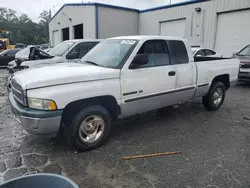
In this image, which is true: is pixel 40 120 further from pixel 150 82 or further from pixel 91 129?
pixel 150 82

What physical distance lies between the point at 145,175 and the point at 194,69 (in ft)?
9.70

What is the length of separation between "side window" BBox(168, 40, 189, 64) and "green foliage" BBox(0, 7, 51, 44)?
5487 cm

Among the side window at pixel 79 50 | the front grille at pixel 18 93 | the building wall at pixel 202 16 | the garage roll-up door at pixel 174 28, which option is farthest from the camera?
the garage roll-up door at pixel 174 28

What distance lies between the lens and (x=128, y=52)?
407 cm

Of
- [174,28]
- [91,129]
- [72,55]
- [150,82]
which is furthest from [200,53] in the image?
[91,129]

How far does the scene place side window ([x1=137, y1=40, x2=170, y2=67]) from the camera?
4.35 m

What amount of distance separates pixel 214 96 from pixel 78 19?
17096 mm

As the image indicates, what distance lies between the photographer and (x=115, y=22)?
18000 millimetres

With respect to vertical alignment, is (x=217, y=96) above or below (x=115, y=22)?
below

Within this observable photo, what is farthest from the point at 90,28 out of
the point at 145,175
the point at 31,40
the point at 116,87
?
the point at 31,40

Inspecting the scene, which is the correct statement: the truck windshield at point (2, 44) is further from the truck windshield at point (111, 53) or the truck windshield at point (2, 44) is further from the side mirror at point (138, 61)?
the side mirror at point (138, 61)

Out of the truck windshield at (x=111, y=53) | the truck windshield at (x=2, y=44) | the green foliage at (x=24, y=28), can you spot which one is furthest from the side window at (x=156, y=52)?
the green foliage at (x=24, y=28)

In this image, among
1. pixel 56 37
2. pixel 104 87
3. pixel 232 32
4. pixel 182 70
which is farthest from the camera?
pixel 56 37

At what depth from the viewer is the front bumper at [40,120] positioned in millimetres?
3100
